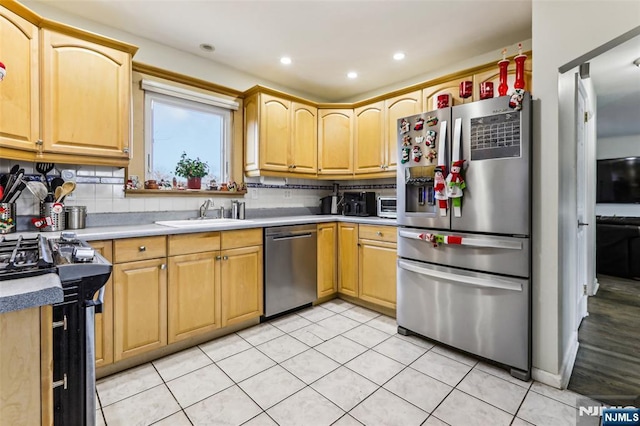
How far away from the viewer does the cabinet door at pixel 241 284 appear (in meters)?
2.51

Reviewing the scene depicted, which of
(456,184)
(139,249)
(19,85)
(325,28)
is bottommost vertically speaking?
(139,249)

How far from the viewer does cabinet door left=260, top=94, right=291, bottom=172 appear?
3.16 metres

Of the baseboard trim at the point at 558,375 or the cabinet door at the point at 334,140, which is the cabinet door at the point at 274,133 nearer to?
the cabinet door at the point at 334,140

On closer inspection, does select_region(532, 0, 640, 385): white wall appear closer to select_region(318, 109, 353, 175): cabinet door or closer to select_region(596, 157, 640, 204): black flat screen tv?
select_region(318, 109, 353, 175): cabinet door

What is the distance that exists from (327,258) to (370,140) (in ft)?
4.65

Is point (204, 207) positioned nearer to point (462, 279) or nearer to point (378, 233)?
point (378, 233)

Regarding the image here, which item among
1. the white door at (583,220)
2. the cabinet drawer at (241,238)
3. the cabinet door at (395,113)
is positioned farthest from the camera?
the cabinet door at (395,113)

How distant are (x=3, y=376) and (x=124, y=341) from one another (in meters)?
1.41

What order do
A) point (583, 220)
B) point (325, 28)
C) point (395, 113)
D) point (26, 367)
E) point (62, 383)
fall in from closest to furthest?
point (26, 367), point (62, 383), point (325, 28), point (583, 220), point (395, 113)

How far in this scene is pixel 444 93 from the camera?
2848mm

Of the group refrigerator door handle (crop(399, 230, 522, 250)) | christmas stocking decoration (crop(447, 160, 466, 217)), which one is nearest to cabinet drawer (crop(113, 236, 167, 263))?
refrigerator door handle (crop(399, 230, 522, 250))

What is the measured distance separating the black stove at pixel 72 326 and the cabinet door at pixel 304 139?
99.5 inches

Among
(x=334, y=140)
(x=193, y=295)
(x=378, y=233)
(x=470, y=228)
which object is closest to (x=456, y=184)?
(x=470, y=228)

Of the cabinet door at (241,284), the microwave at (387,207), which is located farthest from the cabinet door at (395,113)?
the cabinet door at (241,284)
